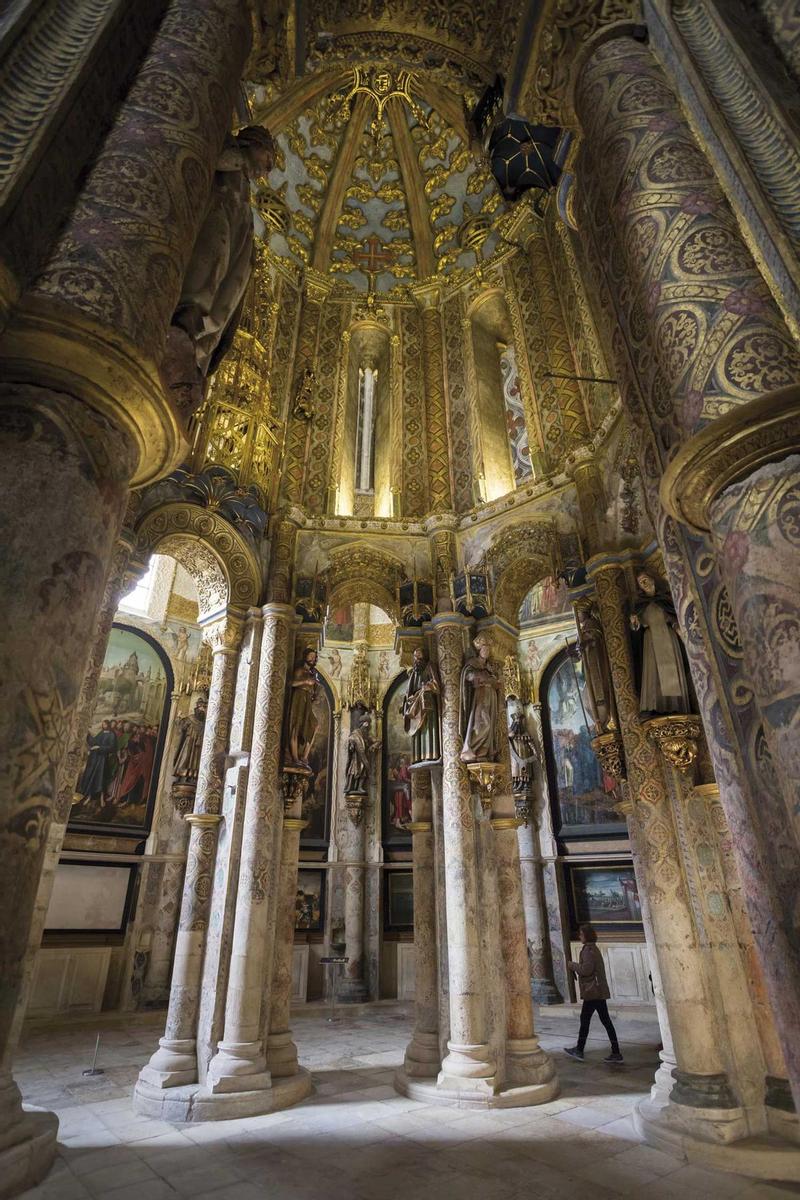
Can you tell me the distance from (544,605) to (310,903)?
9.39 m

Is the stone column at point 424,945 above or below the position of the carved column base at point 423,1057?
above

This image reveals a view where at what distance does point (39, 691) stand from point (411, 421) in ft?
33.2

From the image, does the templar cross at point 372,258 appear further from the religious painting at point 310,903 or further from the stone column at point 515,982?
the religious painting at point 310,903

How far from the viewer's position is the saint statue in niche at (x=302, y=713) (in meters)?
8.56

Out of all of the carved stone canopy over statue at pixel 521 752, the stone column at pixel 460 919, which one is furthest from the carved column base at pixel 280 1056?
the carved stone canopy over statue at pixel 521 752

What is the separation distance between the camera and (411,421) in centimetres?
1167

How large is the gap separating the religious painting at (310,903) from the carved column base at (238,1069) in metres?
7.16

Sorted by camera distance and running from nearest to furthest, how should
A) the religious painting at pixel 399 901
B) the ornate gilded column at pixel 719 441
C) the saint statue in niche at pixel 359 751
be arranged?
the ornate gilded column at pixel 719 441 < the religious painting at pixel 399 901 < the saint statue in niche at pixel 359 751

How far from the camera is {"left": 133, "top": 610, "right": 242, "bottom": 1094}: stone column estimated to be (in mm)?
6977

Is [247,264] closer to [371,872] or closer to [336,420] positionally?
[336,420]

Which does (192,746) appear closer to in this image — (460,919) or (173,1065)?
(173,1065)

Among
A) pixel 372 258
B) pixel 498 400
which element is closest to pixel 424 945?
pixel 498 400

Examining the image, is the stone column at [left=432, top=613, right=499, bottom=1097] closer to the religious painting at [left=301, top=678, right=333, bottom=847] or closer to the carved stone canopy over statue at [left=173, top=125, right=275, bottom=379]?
the carved stone canopy over statue at [left=173, top=125, right=275, bottom=379]

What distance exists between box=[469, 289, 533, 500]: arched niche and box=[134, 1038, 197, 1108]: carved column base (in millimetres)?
8367
